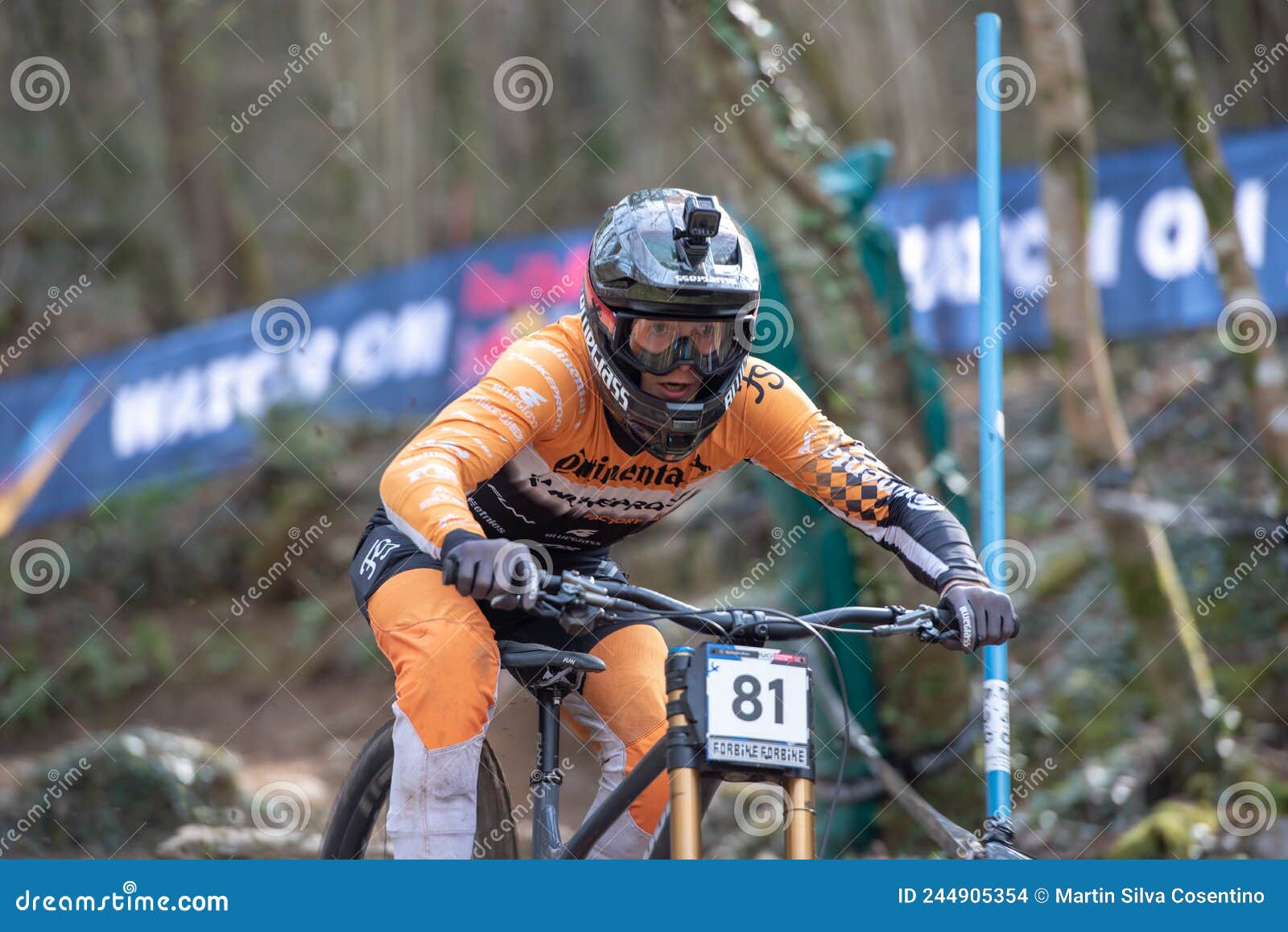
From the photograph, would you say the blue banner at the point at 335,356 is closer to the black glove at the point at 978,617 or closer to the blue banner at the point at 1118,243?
the blue banner at the point at 1118,243

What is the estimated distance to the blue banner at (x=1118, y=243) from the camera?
10.1 meters

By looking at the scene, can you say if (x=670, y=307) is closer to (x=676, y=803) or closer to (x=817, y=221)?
(x=676, y=803)

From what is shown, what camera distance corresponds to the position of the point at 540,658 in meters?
4.03

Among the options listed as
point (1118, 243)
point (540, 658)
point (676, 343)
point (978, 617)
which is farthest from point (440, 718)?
point (1118, 243)

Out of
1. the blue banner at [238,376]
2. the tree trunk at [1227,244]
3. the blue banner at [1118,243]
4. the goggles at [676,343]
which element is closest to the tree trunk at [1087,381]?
the tree trunk at [1227,244]

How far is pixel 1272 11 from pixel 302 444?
10351 millimetres

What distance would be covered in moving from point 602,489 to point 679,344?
0.72 m

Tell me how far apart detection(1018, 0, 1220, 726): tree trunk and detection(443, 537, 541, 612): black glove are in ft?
16.7

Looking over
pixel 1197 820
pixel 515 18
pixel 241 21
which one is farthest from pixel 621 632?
pixel 241 21

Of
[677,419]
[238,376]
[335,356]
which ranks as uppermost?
[335,356]

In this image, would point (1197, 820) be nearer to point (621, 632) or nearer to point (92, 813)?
point (621, 632)

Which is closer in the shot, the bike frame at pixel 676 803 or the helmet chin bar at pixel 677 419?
the bike frame at pixel 676 803

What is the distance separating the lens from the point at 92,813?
7680 millimetres

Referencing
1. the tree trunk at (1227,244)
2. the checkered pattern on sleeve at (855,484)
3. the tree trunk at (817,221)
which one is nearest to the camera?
the checkered pattern on sleeve at (855,484)
